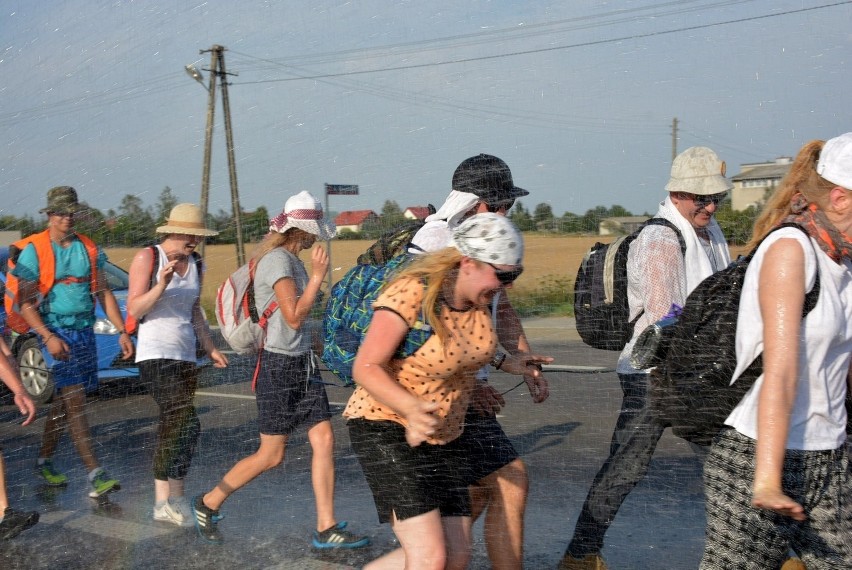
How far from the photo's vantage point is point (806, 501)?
2.46 meters

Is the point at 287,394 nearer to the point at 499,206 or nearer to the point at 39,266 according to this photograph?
the point at 499,206

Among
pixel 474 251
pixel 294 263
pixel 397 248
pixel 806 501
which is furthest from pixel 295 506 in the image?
pixel 806 501

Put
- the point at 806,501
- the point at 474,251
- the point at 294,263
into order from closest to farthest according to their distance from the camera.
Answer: the point at 806,501 < the point at 474,251 < the point at 294,263

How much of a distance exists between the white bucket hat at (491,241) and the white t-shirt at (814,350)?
0.63 meters

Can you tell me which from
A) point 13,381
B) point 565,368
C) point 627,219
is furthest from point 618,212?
point 565,368

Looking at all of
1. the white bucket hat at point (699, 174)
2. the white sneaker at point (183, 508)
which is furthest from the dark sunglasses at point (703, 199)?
the white sneaker at point (183, 508)

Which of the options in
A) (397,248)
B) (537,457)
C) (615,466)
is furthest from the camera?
(537,457)

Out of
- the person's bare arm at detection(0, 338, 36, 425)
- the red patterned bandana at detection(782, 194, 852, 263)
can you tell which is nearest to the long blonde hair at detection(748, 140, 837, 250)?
the red patterned bandana at detection(782, 194, 852, 263)

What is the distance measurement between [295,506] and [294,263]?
1.32m

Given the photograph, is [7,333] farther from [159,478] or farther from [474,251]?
[474,251]

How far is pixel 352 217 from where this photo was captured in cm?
398

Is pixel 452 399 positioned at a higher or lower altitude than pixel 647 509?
higher

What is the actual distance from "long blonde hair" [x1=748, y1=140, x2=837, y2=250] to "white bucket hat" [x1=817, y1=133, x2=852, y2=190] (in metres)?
0.04

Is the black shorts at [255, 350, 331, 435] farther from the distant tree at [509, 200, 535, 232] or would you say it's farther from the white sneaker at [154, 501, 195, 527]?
the distant tree at [509, 200, 535, 232]
